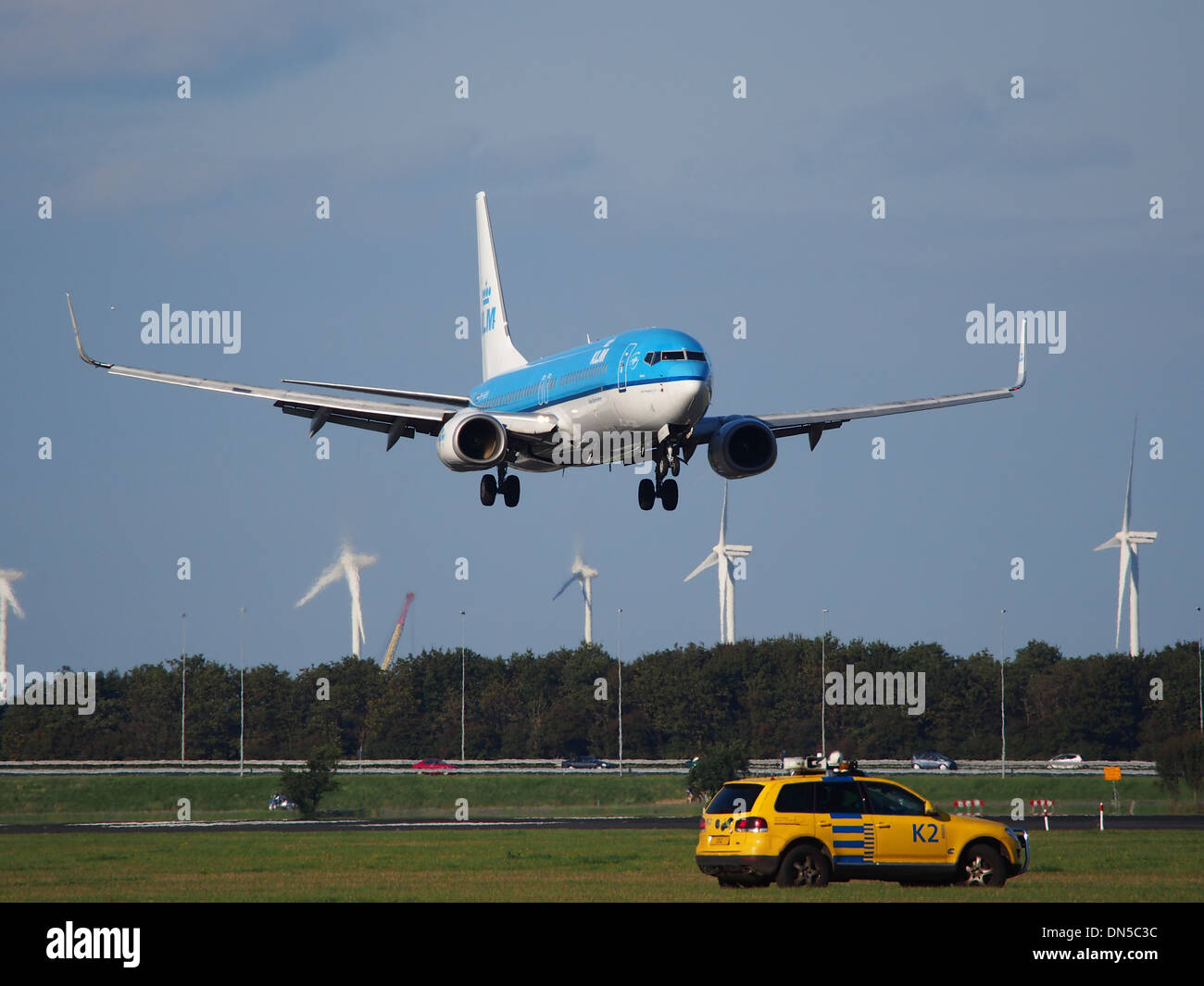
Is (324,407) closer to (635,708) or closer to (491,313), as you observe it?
(491,313)

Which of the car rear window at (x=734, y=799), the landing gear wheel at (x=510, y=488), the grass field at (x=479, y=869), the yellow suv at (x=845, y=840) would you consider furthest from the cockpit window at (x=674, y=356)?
the yellow suv at (x=845, y=840)

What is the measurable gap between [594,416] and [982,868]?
844 inches

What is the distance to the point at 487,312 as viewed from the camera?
268ft

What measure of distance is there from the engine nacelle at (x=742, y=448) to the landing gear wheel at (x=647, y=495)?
202cm

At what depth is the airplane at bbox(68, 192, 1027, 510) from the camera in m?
45.5

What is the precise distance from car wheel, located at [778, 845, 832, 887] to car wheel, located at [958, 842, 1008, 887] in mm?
2628

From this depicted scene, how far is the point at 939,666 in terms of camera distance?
143 meters

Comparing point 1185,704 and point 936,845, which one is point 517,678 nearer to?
point 1185,704

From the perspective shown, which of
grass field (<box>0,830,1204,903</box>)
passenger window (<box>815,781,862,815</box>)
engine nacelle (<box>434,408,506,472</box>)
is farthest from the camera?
engine nacelle (<box>434,408,506,472</box>)

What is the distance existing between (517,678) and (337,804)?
64.5 meters

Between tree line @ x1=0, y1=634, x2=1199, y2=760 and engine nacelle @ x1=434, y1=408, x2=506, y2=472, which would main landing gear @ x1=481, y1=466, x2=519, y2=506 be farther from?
tree line @ x1=0, y1=634, x2=1199, y2=760

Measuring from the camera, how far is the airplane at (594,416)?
45.5 meters

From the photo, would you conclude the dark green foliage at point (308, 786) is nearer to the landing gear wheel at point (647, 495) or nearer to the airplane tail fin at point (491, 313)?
the airplane tail fin at point (491, 313)

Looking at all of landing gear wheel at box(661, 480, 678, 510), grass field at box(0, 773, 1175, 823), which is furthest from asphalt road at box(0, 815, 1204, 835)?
landing gear wheel at box(661, 480, 678, 510)
